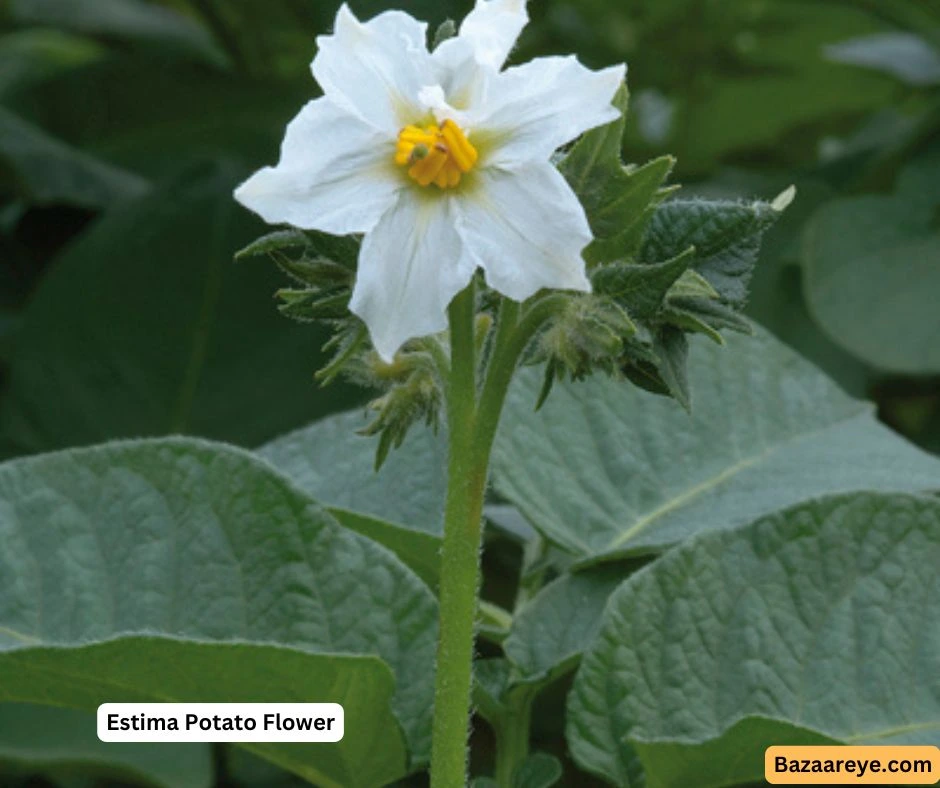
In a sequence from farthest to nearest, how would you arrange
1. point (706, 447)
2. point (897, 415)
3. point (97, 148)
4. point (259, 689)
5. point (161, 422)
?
1. point (97, 148)
2. point (897, 415)
3. point (161, 422)
4. point (706, 447)
5. point (259, 689)

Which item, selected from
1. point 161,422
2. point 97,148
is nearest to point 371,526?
point 161,422

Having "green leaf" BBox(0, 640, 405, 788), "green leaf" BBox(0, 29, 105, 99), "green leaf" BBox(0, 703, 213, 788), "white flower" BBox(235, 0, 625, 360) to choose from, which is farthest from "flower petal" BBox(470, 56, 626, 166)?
"green leaf" BBox(0, 29, 105, 99)

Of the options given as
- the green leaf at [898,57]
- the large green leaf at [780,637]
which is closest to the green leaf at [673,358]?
the large green leaf at [780,637]

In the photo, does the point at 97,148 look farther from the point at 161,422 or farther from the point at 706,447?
the point at 706,447

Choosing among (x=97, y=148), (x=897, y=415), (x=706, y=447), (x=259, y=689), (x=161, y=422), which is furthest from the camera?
(x=97, y=148)

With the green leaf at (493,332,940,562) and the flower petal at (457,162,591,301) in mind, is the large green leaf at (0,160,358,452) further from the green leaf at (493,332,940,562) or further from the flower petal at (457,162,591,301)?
the flower petal at (457,162,591,301)

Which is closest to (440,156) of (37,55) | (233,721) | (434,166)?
(434,166)
